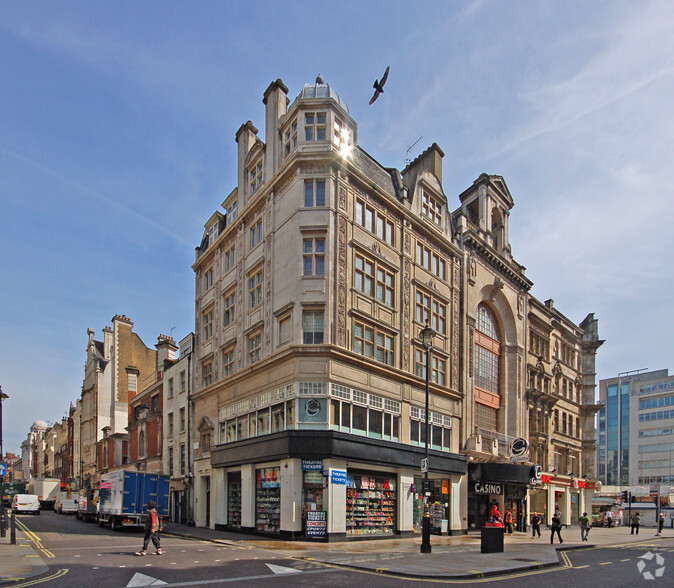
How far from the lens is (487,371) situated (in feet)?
138

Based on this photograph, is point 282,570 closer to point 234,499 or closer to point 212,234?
point 234,499

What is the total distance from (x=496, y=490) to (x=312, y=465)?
17173 mm

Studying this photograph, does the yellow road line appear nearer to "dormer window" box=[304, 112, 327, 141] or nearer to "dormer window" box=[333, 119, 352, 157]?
"dormer window" box=[333, 119, 352, 157]

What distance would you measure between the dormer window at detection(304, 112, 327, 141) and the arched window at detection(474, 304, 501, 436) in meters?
18.3

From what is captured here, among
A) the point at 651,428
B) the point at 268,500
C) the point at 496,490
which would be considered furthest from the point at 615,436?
the point at 268,500

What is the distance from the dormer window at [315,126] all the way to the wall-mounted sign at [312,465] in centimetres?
1504

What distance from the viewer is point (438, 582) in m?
14.8

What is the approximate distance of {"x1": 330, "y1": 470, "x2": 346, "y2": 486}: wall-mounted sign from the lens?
83.3 feet

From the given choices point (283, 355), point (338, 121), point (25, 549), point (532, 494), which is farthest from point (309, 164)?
point (532, 494)

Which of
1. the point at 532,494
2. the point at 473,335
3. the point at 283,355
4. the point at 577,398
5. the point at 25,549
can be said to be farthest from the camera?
the point at 577,398

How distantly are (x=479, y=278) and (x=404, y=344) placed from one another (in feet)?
37.8

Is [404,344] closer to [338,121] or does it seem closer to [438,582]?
[338,121]

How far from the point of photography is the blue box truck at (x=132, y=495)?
31.4 metres

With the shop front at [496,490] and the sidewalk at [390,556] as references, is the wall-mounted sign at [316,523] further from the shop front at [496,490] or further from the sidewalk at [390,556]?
the shop front at [496,490]
